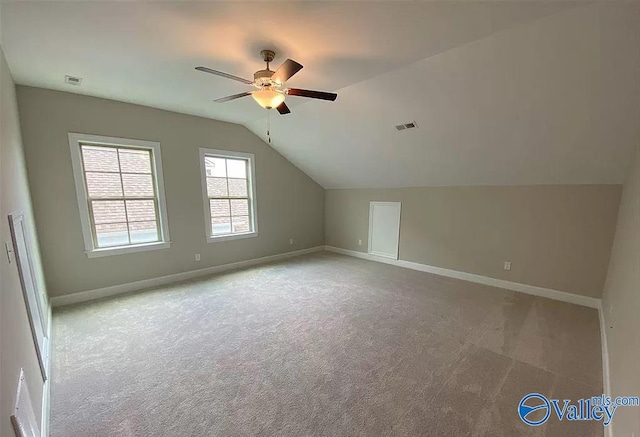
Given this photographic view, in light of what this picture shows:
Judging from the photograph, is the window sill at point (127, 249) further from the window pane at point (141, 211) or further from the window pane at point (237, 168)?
the window pane at point (237, 168)

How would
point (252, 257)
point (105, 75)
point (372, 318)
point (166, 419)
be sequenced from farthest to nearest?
point (252, 257)
point (372, 318)
point (105, 75)
point (166, 419)

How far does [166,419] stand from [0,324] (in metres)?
1.10

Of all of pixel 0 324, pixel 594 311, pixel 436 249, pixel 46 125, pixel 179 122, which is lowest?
pixel 594 311

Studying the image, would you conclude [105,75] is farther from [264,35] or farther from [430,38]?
[430,38]

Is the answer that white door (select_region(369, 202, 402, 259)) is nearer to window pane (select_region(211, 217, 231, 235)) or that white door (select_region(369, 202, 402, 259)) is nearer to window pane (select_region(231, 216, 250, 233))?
window pane (select_region(231, 216, 250, 233))

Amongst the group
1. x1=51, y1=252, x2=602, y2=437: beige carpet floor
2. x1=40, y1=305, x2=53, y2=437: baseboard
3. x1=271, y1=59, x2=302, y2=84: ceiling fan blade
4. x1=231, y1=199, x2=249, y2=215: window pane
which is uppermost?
x1=271, y1=59, x2=302, y2=84: ceiling fan blade

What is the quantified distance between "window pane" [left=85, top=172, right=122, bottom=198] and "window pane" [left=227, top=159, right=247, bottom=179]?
168cm

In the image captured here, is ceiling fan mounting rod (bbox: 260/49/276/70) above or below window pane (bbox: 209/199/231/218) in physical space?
above

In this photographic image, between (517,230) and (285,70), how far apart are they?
3.87m

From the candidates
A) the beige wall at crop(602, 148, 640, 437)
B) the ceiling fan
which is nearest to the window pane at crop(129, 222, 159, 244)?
the ceiling fan

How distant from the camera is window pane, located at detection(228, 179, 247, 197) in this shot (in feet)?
15.9

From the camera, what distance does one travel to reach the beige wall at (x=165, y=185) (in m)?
3.09

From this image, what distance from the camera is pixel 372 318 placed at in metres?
2.98

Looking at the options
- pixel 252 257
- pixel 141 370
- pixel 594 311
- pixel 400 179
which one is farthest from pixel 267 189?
pixel 594 311
